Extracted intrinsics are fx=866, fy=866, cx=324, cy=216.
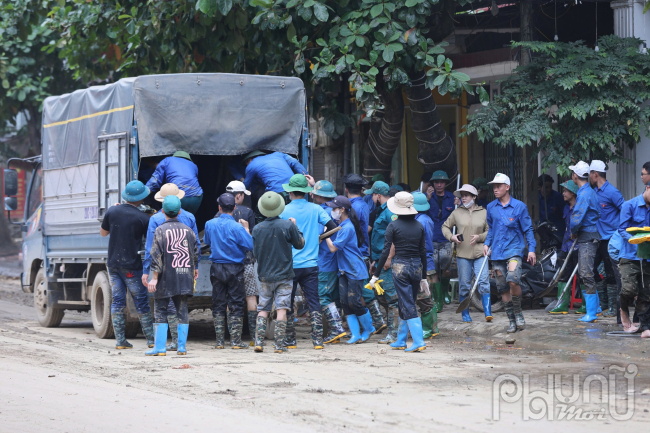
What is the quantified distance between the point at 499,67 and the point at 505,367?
8232 millimetres

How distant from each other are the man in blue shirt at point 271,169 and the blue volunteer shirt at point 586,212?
3441 millimetres

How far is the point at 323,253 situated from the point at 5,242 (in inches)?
858

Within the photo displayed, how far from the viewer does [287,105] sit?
11.5 meters

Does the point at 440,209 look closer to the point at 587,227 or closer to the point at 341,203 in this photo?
the point at 587,227

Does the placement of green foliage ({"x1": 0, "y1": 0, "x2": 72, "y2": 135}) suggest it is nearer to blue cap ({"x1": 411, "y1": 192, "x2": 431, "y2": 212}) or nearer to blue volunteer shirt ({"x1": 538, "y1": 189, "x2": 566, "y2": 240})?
blue volunteer shirt ({"x1": 538, "y1": 189, "x2": 566, "y2": 240})

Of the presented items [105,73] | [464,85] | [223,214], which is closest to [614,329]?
[464,85]

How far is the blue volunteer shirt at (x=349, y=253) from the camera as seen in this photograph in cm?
1025

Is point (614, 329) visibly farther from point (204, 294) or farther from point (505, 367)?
point (204, 294)

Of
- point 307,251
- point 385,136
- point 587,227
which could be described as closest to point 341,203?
point 307,251

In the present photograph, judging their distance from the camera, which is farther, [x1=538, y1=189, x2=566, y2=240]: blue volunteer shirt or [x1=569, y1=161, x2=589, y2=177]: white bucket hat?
[x1=538, y1=189, x2=566, y2=240]: blue volunteer shirt

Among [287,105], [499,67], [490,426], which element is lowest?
[490,426]

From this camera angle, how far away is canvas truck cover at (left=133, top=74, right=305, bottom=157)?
1078 cm

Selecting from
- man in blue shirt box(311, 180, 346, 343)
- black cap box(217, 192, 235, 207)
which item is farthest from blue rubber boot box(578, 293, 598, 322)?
black cap box(217, 192, 235, 207)

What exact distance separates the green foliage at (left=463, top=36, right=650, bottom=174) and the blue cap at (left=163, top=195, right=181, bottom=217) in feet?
14.8
